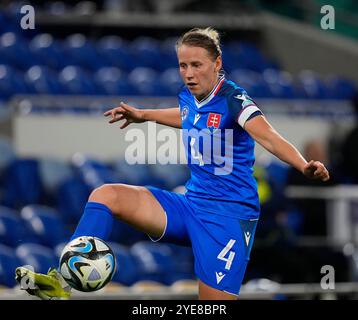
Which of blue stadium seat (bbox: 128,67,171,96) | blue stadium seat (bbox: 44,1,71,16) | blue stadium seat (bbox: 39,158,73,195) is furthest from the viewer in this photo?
blue stadium seat (bbox: 44,1,71,16)

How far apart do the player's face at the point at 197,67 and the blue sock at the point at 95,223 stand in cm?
73

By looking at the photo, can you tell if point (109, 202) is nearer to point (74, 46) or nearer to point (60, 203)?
point (60, 203)

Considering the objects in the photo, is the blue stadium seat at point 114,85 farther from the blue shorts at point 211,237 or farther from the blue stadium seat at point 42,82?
the blue shorts at point 211,237

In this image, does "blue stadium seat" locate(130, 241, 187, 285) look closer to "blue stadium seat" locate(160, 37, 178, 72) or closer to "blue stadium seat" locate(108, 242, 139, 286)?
"blue stadium seat" locate(108, 242, 139, 286)

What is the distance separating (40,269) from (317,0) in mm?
8219

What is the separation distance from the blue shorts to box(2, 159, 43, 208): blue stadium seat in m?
4.34

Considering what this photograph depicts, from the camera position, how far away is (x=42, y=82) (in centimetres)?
1116

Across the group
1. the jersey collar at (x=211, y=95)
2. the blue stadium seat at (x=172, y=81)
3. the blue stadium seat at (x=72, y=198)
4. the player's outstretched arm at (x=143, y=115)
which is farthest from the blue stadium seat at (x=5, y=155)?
the jersey collar at (x=211, y=95)

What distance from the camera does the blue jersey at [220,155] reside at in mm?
5258

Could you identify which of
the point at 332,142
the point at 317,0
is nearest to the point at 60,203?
the point at 332,142

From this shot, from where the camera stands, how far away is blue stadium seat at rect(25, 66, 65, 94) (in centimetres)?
1109

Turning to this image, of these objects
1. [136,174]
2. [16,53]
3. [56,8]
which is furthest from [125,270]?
[56,8]

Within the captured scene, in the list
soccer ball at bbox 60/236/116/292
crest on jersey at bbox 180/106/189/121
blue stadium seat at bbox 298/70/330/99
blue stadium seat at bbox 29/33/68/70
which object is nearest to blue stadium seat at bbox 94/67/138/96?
blue stadium seat at bbox 29/33/68/70
